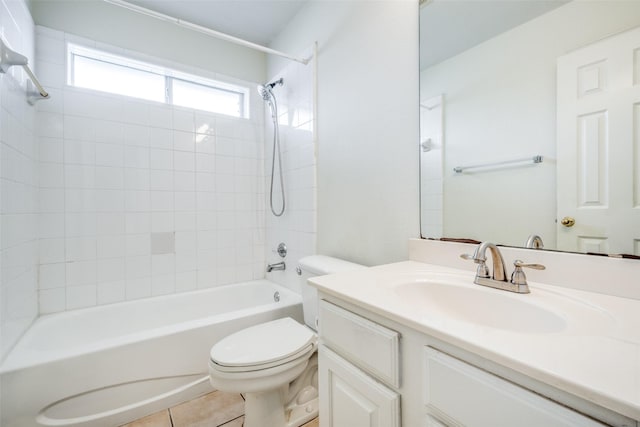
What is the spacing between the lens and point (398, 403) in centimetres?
65

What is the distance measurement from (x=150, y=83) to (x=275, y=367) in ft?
7.13

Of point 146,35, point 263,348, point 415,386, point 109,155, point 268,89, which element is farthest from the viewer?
point 268,89

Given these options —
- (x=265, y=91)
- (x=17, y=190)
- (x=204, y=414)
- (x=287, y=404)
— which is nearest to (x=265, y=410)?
(x=287, y=404)

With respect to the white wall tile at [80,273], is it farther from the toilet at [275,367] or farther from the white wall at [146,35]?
the white wall at [146,35]

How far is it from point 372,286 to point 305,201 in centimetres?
118

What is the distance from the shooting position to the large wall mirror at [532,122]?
73 cm

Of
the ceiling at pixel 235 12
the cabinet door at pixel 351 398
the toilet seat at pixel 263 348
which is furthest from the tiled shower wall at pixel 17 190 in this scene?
the cabinet door at pixel 351 398

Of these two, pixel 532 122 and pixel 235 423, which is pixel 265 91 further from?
pixel 235 423

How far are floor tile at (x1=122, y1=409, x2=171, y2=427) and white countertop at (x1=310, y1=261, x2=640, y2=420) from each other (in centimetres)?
122

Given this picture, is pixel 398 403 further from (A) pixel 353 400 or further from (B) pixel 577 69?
(B) pixel 577 69

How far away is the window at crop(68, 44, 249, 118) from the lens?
186cm

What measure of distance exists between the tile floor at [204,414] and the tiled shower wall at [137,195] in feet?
2.83

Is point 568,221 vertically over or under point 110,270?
over

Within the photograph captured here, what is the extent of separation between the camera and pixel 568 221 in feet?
2.70
